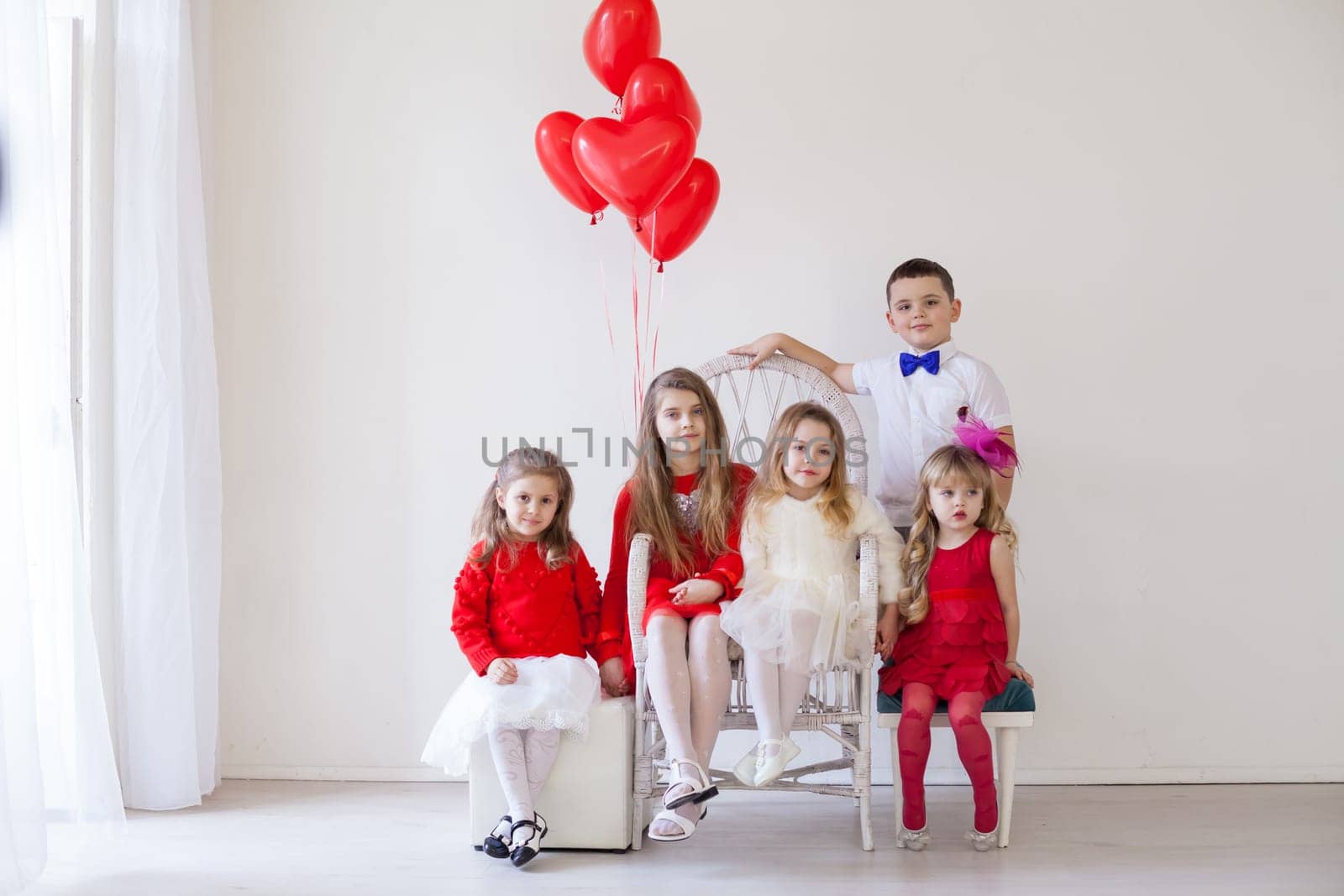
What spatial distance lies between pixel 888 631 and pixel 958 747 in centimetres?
25

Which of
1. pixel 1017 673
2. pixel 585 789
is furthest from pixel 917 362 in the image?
pixel 585 789

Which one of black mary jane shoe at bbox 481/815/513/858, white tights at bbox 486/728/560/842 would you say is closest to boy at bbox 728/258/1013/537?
white tights at bbox 486/728/560/842

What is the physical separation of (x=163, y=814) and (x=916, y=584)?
166 cm

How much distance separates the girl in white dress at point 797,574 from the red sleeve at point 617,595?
26 centimetres

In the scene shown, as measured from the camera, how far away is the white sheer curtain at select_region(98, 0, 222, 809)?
2381 millimetres

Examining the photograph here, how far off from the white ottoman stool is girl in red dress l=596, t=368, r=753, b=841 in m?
0.12

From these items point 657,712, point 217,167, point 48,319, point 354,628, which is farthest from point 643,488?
point 217,167

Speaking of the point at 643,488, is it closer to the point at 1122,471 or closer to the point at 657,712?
the point at 657,712

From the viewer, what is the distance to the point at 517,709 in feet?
6.77

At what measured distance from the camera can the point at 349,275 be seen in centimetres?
279

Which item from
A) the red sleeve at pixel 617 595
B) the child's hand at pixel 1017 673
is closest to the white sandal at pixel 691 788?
the red sleeve at pixel 617 595

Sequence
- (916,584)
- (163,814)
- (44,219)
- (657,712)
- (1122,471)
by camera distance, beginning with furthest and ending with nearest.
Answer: (1122,471), (163,814), (916,584), (657,712), (44,219)

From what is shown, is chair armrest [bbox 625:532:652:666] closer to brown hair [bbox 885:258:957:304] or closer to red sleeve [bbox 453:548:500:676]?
red sleeve [bbox 453:548:500:676]

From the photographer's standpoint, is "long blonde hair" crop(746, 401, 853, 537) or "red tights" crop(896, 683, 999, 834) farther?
"long blonde hair" crop(746, 401, 853, 537)
